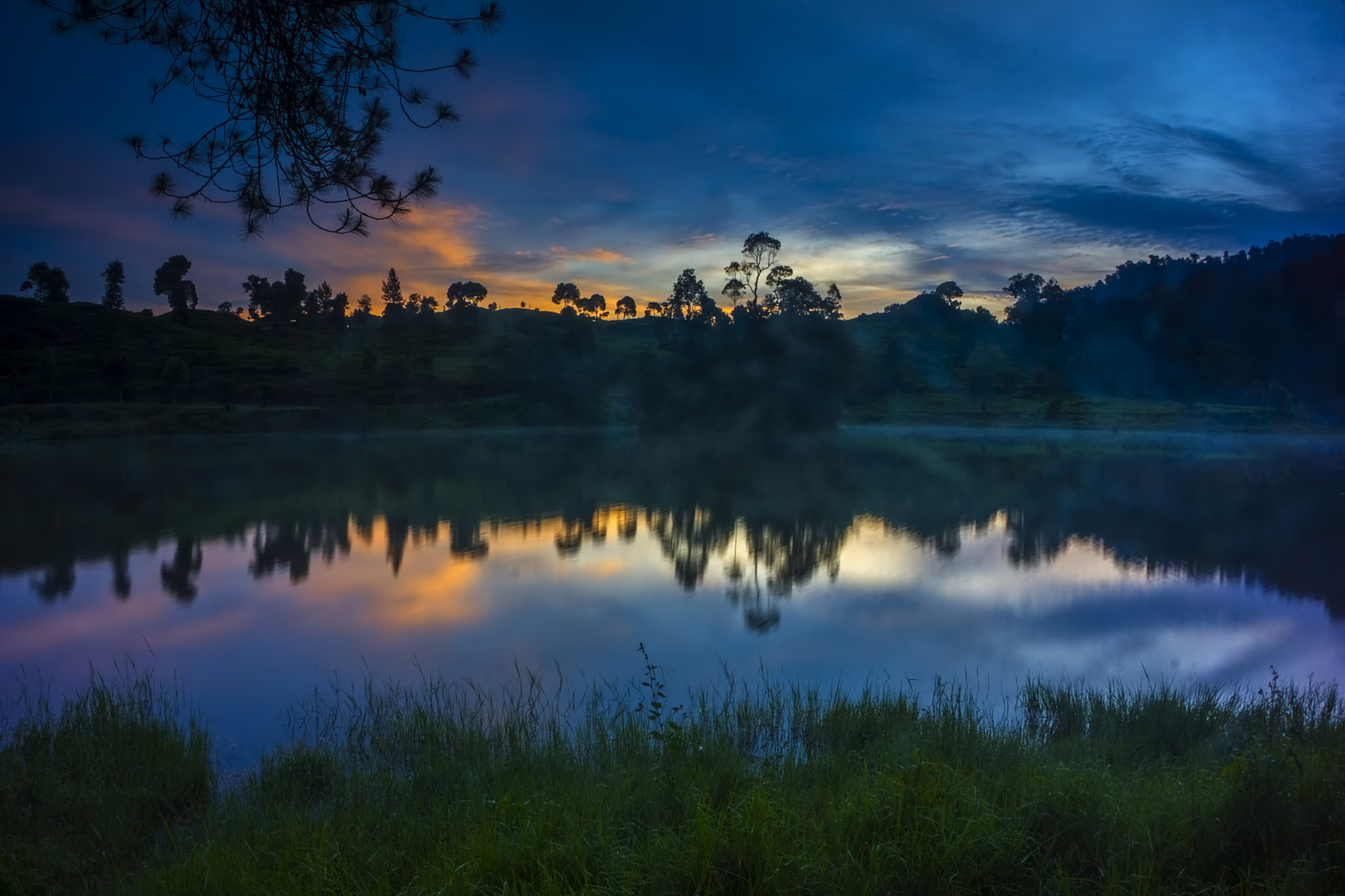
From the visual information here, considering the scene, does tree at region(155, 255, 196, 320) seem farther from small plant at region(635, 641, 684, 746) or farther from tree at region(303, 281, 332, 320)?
small plant at region(635, 641, 684, 746)

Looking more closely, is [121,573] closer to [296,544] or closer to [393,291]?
[296,544]

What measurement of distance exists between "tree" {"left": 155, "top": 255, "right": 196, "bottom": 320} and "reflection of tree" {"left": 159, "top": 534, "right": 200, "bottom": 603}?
80263 mm

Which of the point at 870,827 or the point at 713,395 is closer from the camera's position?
the point at 870,827

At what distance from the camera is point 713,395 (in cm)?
5766

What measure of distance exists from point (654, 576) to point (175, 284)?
90594mm

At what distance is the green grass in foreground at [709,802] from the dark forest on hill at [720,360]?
50.4 m

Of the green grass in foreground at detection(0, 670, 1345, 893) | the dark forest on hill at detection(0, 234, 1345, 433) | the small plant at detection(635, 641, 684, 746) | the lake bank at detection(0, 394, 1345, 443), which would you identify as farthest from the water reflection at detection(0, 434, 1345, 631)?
the dark forest on hill at detection(0, 234, 1345, 433)

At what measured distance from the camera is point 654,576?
13.7m

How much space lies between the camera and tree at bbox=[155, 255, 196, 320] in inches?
3280

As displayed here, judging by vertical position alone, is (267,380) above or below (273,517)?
above

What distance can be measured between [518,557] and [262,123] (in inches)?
421

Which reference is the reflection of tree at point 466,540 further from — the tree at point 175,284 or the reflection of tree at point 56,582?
the tree at point 175,284

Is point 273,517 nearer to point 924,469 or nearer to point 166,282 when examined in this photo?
point 924,469

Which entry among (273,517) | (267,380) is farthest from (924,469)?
(267,380)
